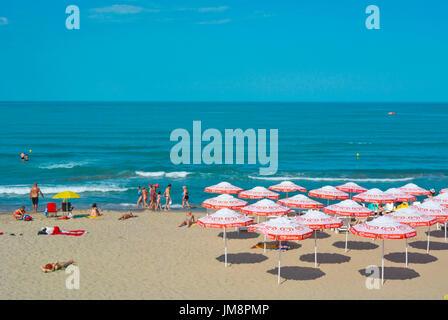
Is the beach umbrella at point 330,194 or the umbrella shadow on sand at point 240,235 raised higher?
the beach umbrella at point 330,194

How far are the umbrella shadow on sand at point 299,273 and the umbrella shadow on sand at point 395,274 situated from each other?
1.48 m

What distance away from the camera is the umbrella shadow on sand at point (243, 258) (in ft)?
56.5

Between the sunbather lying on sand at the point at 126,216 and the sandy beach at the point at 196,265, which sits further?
the sunbather lying on sand at the point at 126,216

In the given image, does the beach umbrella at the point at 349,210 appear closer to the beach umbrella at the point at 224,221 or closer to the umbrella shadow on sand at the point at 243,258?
the umbrella shadow on sand at the point at 243,258

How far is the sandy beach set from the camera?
46.4 ft

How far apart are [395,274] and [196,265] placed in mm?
6529

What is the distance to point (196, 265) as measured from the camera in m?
16.8

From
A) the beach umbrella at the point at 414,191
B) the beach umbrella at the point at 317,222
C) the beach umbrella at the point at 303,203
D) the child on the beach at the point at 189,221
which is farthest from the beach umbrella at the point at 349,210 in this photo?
the child on the beach at the point at 189,221

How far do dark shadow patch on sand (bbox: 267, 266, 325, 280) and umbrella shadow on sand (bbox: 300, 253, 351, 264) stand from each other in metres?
1.07

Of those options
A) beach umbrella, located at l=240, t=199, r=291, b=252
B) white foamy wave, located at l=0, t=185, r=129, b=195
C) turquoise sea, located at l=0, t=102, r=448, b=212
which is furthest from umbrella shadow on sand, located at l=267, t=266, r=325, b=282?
white foamy wave, located at l=0, t=185, r=129, b=195

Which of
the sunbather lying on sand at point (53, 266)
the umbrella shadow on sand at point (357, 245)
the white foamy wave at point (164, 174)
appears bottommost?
the umbrella shadow on sand at point (357, 245)

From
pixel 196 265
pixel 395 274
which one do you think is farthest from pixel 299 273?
pixel 196 265

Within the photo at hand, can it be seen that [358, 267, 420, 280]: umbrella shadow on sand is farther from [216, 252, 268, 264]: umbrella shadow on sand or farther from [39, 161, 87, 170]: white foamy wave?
[39, 161, 87, 170]: white foamy wave

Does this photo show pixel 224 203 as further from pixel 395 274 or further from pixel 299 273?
pixel 395 274
